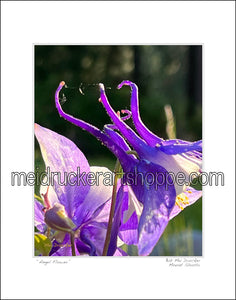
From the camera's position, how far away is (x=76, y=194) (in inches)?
28.4

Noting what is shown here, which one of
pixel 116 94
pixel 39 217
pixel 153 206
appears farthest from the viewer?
pixel 116 94

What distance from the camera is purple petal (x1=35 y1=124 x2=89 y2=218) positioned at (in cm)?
70

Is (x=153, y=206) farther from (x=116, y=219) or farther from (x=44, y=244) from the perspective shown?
(x=44, y=244)

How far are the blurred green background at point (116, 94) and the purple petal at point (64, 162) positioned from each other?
126 mm

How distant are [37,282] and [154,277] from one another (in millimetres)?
267

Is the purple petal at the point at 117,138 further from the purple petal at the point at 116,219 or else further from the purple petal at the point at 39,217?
the purple petal at the point at 39,217

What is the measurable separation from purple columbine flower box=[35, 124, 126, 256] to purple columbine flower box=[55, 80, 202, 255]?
0.04 metres

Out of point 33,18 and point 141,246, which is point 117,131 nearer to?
point 141,246

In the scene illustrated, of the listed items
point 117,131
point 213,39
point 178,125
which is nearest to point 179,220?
point 117,131

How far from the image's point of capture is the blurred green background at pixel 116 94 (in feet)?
3.29

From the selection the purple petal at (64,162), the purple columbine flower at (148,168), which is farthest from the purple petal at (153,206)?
the purple petal at (64,162)

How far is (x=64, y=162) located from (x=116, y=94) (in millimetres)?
726

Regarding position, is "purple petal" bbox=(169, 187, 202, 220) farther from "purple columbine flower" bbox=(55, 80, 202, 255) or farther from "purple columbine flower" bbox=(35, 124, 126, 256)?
"purple columbine flower" bbox=(35, 124, 126, 256)

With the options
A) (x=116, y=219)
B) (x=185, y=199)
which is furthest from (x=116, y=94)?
(x=116, y=219)
